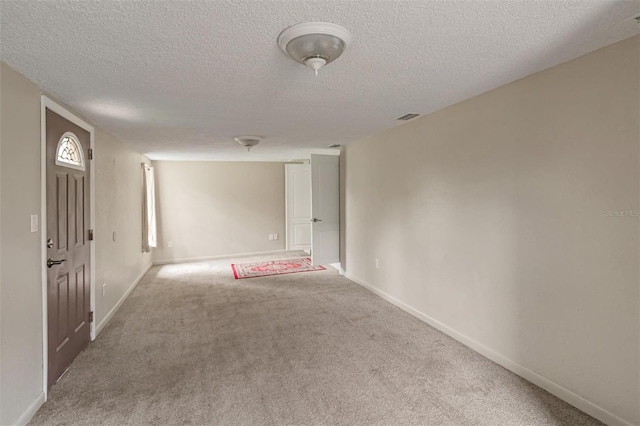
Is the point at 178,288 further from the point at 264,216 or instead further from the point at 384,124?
the point at 384,124

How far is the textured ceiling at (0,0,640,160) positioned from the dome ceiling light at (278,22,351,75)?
0.05m

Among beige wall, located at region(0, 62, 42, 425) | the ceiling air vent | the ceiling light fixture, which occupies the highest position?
the ceiling air vent

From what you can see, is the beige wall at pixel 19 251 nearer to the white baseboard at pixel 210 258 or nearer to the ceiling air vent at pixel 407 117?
the ceiling air vent at pixel 407 117

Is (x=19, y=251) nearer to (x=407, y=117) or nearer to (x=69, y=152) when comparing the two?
(x=69, y=152)

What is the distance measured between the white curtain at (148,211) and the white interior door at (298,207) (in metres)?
2.59

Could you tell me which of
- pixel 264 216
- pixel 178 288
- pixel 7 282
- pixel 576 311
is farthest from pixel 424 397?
pixel 264 216

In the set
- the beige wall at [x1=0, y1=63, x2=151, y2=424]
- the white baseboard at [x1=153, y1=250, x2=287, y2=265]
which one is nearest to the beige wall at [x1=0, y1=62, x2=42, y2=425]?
the beige wall at [x1=0, y1=63, x2=151, y2=424]

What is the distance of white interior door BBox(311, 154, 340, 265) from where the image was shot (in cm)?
→ 545

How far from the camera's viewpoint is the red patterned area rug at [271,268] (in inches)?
231

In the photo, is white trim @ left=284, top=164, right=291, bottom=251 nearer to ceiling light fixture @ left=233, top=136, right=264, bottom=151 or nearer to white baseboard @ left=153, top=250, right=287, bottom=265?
white baseboard @ left=153, top=250, right=287, bottom=265

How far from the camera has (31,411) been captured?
6.77 ft

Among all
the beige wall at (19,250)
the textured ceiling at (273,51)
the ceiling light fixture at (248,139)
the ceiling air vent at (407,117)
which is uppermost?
the ceiling air vent at (407,117)

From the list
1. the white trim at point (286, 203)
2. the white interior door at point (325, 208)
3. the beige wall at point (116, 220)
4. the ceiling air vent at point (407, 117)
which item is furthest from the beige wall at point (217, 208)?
the ceiling air vent at point (407, 117)

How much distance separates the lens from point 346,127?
12.9 ft
